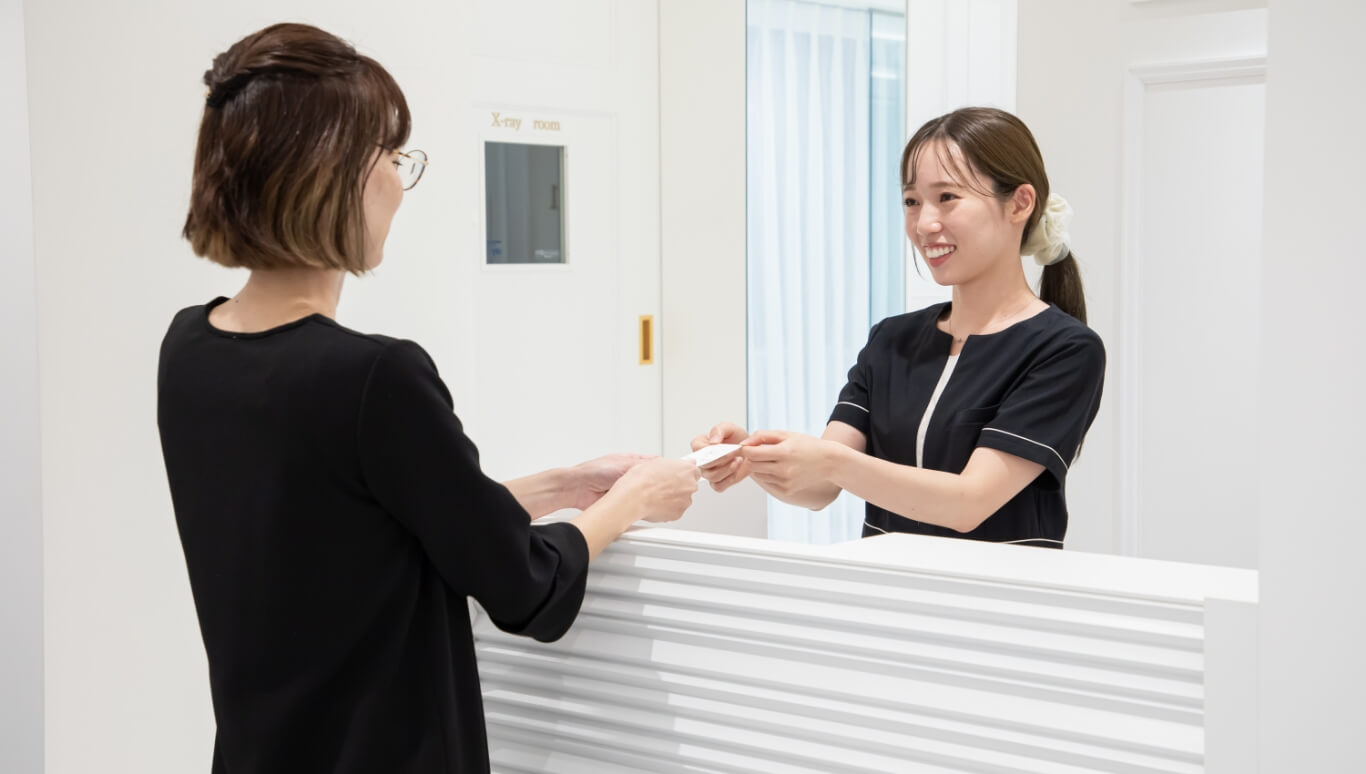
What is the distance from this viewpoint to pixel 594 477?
1560mm

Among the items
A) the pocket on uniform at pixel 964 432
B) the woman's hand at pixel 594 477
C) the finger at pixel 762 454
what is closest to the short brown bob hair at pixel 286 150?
the woman's hand at pixel 594 477

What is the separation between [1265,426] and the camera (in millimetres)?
1032

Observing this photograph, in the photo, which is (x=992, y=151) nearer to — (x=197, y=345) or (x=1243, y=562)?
(x=197, y=345)

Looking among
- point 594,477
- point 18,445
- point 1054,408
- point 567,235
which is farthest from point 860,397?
point 567,235

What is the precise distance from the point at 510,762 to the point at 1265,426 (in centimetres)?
92

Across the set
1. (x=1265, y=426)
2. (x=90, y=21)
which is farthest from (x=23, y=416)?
(x=1265, y=426)

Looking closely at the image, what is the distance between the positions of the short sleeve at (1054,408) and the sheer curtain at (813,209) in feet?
7.31

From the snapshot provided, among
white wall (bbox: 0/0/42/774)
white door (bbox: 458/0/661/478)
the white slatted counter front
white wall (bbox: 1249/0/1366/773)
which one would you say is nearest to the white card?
the white slatted counter front

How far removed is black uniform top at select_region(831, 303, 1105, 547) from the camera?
62.2 inches

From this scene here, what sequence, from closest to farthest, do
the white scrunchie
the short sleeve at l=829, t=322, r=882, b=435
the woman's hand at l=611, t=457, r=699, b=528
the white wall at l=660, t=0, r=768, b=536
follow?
the woman's hand at l=611, t=457, r=699, b=528, the white scrunchie, the short sleeve at l=829, t=322, r=882, b=435, the white wall at l=660, t=0, r=768, b=536

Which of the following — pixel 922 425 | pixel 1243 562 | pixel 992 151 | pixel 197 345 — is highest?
pixel 992 151

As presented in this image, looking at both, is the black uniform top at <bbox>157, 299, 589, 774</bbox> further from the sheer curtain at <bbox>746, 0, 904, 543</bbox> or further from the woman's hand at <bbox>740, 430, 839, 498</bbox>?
the sheer curtain at <bbox>746, 0, 904, 543</bbox>

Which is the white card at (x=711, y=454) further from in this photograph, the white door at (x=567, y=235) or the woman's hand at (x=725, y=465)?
the white door at (x=567, y=235)

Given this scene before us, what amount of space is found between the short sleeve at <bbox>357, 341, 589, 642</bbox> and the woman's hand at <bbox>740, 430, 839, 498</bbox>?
528 mm
